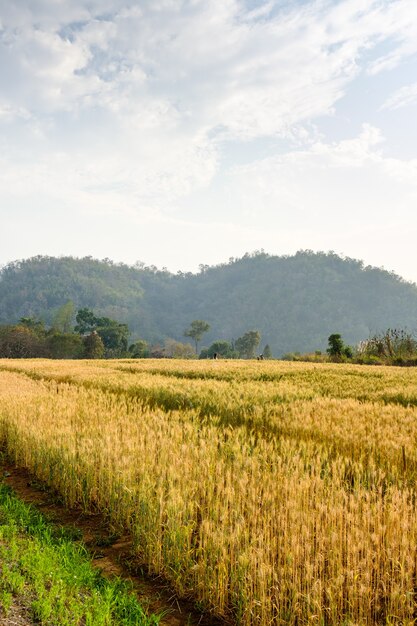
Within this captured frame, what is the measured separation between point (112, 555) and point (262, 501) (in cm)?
175

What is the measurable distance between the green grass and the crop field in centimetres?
56

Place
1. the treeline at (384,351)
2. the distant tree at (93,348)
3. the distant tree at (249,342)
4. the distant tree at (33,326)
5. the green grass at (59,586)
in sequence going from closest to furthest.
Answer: the green grass at (59,586), the treeline at (384,351), the distant tree at (93,348), the distant tree at (33,326), the distant tree at (249,342)

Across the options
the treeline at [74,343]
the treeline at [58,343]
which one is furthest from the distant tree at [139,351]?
the treeline at [58,343]

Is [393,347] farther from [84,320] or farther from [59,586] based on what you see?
[84,320]

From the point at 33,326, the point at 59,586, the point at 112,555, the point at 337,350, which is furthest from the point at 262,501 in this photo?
the point at 33,326

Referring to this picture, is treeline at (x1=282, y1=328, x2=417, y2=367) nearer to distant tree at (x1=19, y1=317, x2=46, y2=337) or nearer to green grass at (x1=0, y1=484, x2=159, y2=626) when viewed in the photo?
green grass at (x1=0, y1=484, x2=159, y2=626)

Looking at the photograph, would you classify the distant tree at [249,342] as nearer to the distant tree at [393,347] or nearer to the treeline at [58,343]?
the treeline at [58,343]

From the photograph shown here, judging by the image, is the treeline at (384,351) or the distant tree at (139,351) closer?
the treeline at (384,351)

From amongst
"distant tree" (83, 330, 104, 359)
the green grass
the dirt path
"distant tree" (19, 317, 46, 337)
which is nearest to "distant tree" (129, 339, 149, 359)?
"distant tree" (83, 330, 104, 359)

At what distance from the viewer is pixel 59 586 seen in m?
3.98

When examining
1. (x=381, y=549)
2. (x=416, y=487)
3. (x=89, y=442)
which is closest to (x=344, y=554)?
(x=381, y=549)

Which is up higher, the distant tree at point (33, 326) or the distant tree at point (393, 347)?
the distant tree at point (33, 326)

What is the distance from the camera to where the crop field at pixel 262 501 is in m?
3.77

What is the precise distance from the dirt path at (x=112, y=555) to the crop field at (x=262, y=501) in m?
0.13
